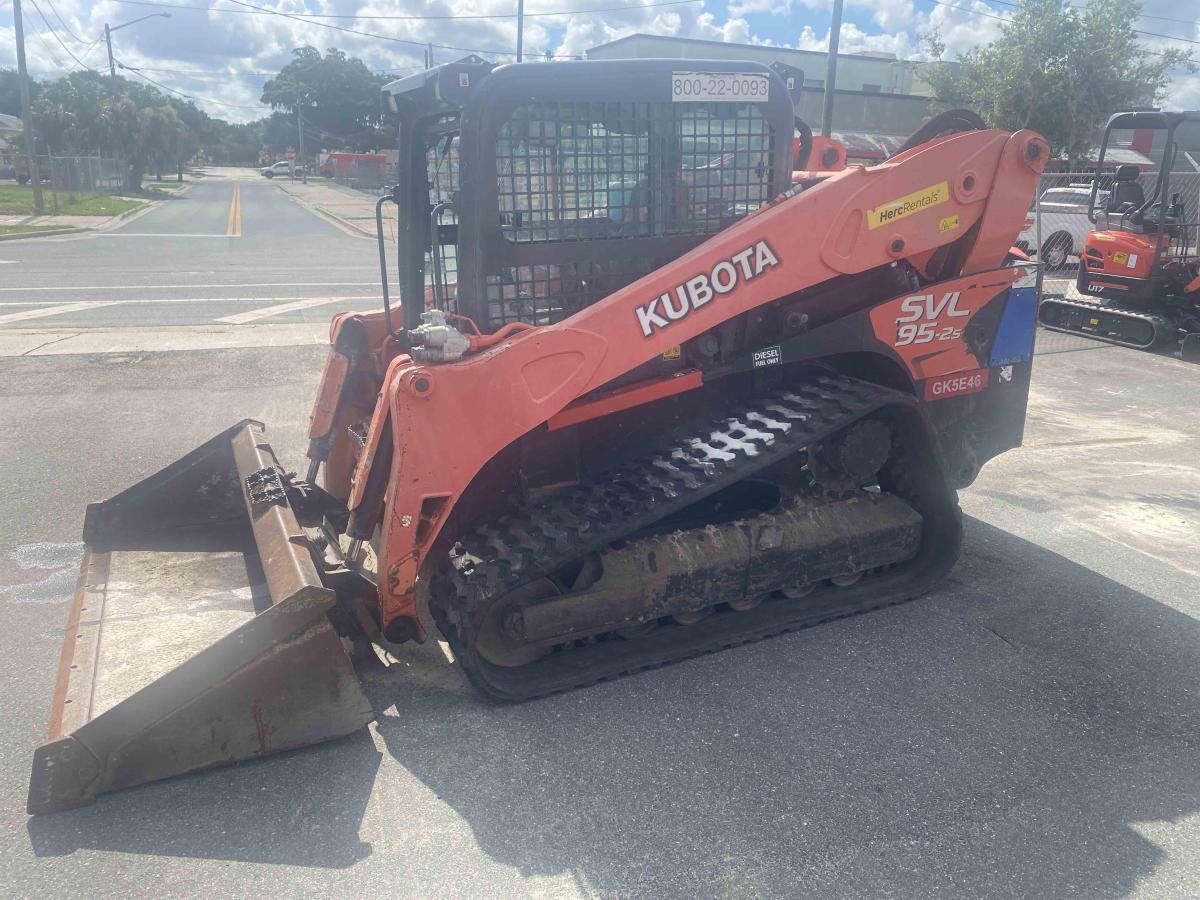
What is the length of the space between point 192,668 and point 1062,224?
18770 mm

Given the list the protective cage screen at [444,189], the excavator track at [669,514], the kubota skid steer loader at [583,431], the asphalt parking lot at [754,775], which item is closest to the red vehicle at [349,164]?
the protective cage screen at [444,189]

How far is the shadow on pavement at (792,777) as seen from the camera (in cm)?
288

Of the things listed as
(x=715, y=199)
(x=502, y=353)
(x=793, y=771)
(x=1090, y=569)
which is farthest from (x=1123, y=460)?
(x=502, y=353)

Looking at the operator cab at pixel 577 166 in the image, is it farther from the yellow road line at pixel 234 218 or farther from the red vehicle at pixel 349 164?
the red vehicle at pixel 349 164

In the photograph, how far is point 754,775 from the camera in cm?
328

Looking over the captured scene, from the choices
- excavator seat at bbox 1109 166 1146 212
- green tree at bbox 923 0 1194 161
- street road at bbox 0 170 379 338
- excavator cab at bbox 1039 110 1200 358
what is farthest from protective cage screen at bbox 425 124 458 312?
green tree at bbox 923 0 1194 161

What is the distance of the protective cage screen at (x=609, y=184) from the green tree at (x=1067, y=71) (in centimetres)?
2762

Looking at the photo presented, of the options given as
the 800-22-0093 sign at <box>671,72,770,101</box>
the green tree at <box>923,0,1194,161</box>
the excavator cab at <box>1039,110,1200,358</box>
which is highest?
the green tree at <box>923,0,1194,161</box>

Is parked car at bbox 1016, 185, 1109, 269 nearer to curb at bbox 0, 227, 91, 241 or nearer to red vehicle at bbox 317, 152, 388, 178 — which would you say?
curb at bbox 0, 227, 91, 241

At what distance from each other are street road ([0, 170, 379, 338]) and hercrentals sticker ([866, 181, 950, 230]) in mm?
9061

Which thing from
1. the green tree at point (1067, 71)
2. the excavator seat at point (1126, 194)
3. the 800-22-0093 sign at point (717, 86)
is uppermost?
the green tree at point (1067, 71)

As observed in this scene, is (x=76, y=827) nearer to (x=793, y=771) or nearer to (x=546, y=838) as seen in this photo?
(x=546, y=838)

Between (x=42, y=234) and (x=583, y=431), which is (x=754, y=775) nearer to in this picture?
(x=583, y=431)

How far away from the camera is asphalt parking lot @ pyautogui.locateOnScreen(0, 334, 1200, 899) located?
2830 mm
